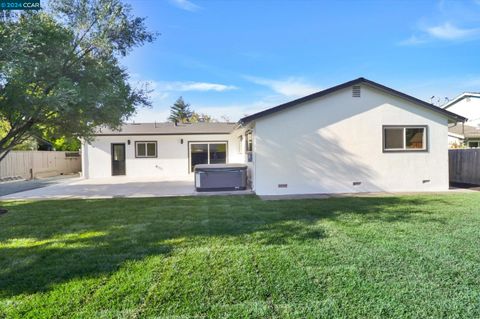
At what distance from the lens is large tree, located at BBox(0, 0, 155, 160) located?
700cm

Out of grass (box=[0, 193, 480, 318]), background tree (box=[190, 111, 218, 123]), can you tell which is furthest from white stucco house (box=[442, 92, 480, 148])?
background tree (box=[190, 111, 218, 123])

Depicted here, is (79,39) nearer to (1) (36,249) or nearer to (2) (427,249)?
(1) (36,249)

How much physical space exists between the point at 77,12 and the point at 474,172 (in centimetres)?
1602

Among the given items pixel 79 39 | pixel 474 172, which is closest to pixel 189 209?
pixel 79 39

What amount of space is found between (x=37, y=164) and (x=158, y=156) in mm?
7887

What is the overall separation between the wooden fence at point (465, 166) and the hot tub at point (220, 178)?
31.5ft

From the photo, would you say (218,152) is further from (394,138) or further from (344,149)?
(394,138)

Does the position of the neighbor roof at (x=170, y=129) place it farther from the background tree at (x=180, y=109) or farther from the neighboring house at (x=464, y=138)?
the background tree at (x=180, y=109)

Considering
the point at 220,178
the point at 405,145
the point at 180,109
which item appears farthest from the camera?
the point at 180,109

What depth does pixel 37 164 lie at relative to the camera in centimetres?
1853

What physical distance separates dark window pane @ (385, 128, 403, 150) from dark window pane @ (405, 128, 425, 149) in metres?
0.23

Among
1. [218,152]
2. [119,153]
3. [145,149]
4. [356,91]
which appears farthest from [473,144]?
[119,153]

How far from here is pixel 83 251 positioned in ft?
14.7

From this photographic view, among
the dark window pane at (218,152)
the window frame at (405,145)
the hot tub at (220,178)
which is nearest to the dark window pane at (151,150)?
the dark window pane at (218,152)
